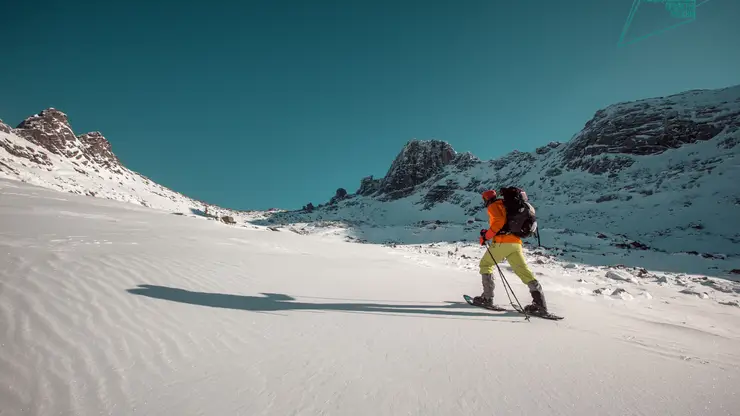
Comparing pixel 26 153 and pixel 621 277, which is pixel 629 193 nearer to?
pixel 621 277

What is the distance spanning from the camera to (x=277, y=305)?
12.6 ft

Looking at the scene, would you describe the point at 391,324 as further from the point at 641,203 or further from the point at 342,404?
the point at 641,203

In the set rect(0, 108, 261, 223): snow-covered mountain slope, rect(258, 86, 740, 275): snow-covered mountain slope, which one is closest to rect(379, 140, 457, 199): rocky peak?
rect(258, 86, 740, 275): snow-covered mountain slope

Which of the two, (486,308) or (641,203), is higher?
(641,203)

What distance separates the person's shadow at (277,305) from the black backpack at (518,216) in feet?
3.88

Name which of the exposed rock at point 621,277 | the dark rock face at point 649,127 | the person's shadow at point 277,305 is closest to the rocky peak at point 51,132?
the person's shadow at point 277,305

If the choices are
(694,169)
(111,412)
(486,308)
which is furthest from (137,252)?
(694,169)

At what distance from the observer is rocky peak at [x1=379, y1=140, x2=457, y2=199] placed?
275 feet

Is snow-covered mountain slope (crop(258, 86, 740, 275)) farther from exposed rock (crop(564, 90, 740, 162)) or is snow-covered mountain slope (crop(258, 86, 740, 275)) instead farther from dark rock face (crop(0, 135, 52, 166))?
dark rock face (crop(0, 135, 52, 166))

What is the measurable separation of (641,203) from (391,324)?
38.0 m

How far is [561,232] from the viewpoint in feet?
75.7

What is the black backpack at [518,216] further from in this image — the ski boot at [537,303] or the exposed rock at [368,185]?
the exposed rock at [368,185]

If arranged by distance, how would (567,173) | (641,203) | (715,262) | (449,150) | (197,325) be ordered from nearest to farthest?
1. (197,325)
2. (715,262)
3. (641,203)
4. (567,173)
5. (449,150)

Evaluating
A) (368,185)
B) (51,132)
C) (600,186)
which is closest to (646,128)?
(600,186)
